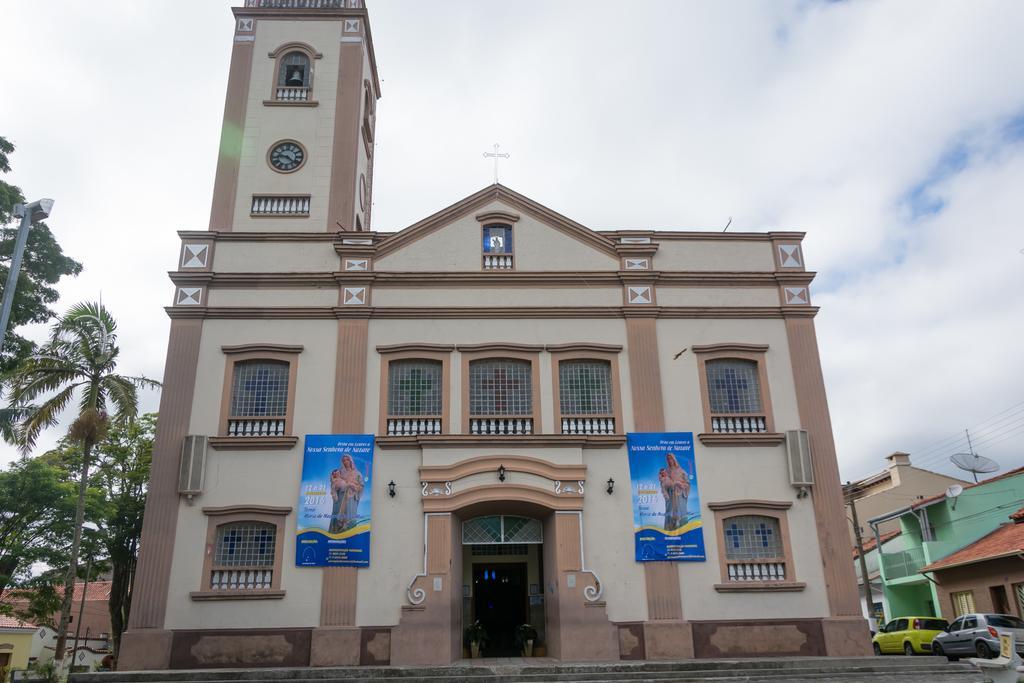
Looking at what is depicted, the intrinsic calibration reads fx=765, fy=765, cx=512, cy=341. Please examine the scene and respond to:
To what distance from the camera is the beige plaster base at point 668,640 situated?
15.4 meters

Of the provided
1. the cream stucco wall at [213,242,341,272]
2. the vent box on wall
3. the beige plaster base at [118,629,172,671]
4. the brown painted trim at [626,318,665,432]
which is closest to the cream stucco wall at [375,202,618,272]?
the cream stucco wall at [213,242,341,272]

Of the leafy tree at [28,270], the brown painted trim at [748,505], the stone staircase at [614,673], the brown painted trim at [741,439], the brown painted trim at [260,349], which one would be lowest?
the stone staircase at [614,673]

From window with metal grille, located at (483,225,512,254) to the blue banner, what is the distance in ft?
18.3

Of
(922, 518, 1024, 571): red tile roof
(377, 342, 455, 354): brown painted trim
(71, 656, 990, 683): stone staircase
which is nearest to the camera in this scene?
(71, 656, 990, 683): stone staircase

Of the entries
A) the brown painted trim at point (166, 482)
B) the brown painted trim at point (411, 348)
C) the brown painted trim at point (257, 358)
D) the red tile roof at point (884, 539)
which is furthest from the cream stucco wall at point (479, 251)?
the red tile roof at point (884, 539)

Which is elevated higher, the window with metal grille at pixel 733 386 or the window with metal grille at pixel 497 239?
the window with metal grille at pixel 497 239

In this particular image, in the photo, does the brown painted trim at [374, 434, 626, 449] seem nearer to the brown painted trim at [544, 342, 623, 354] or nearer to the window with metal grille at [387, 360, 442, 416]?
the window with metal grille at [387, 360, 442, 416]

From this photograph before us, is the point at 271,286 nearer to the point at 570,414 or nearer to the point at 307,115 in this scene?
the point at 307,115

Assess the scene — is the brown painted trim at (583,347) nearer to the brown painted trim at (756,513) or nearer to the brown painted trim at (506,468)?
the brown painted trim at (506,468)

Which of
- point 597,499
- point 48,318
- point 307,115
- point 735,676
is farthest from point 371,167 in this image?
point 735,676

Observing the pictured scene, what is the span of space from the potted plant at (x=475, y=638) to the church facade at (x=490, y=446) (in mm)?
148

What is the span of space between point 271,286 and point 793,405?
1238 cm

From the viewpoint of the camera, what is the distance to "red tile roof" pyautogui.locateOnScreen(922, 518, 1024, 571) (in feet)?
72.4

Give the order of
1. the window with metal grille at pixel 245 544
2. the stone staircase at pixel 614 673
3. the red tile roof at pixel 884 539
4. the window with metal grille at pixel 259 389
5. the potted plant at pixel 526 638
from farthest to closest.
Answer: the red tile roof at pixel 884 539
the window with metal grille at pixel 259 389
the potted plant at pixel 526 638
the window with metal grille at pixel 245 544
the stone staircase at pixel 614 673
